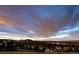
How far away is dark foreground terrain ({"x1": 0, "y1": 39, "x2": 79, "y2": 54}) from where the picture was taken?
237 centimetres

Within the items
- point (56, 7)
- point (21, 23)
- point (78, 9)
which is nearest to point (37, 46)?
point (21, 23)

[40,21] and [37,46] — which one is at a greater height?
[40,21]

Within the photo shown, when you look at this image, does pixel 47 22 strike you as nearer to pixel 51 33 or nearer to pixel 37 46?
pixel 51 33

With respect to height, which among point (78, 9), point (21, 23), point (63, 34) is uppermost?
point (78, 9)

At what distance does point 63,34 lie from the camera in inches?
93.6

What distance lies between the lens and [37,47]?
7.79ft

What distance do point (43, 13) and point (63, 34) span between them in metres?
0.40

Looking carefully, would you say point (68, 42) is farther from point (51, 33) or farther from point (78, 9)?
point (78, 9)

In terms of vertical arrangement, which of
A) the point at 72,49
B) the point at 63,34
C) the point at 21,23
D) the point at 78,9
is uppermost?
the point at 78,9

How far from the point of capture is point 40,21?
2.38 m

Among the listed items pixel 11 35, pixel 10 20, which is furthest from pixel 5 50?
pixel 10 20

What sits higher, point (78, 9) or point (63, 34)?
point (78, 9)

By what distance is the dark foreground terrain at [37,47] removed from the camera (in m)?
2.37

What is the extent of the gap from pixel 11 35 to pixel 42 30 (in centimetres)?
43
